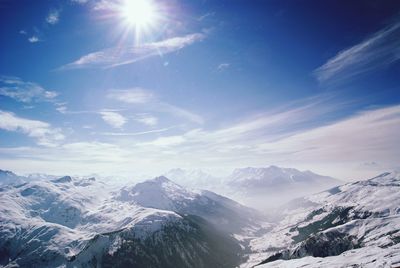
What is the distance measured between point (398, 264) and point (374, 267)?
1433 centimetres

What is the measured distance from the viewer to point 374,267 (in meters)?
199

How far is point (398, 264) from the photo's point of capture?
627 ft
